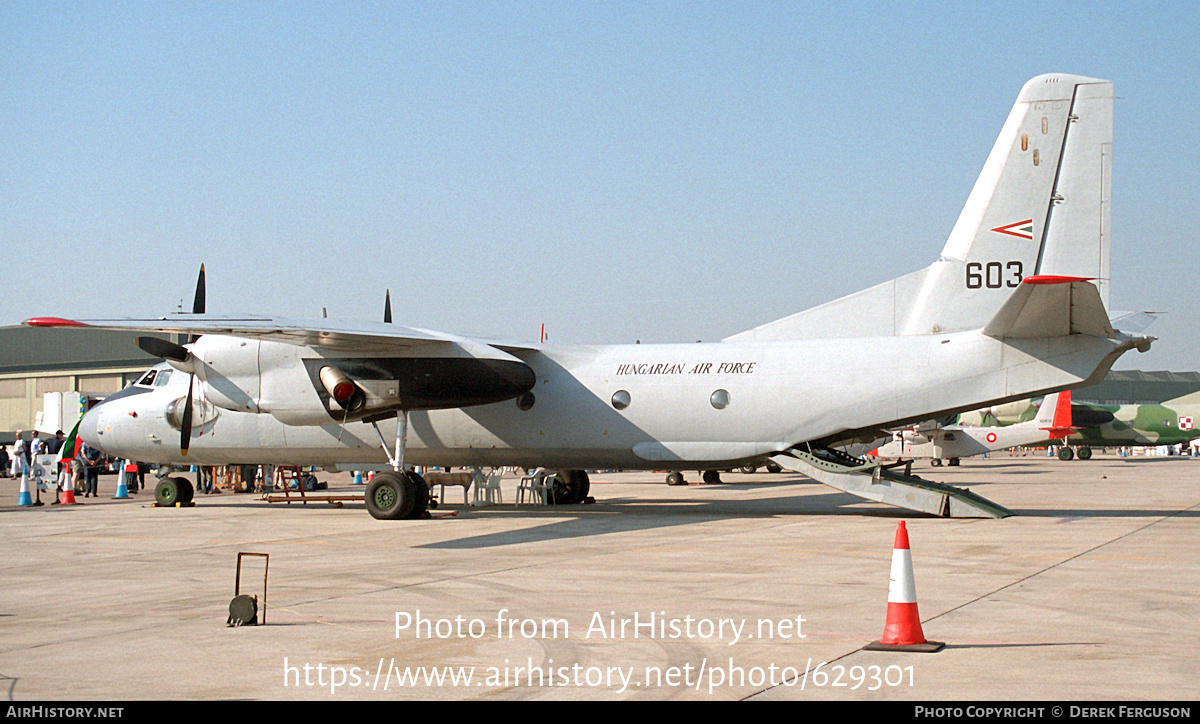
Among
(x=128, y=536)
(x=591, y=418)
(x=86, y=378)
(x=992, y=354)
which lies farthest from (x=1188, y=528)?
(x=86, y=378)

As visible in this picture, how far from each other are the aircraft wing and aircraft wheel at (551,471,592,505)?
3.95m

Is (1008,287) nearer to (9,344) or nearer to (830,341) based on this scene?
(830,341)

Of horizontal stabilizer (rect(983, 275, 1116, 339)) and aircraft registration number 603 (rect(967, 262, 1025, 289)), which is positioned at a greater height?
aircraft registration number 603 (rect(967, 262, 1025, 289))

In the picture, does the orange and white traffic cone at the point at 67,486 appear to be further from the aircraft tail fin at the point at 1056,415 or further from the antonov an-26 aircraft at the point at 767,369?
the aircraft tail fin at the point at 1056,415

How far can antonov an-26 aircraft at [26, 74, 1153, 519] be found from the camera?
1550cm

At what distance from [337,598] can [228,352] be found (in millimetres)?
10252

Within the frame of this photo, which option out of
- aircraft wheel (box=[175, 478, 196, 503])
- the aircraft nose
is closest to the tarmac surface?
aircraft wheel (box=[175, 478, 196, 503])

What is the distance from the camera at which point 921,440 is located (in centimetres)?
5019

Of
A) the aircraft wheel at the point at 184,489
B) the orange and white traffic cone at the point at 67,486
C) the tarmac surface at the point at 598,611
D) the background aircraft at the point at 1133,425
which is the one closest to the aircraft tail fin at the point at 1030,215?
the tarmac surface at the point at 598,611

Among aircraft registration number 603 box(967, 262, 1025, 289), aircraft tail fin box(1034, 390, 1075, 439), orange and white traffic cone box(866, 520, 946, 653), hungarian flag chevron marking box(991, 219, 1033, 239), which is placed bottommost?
orange and white traffic cone box(866, 520, 946, 653)

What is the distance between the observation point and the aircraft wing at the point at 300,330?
14.4m

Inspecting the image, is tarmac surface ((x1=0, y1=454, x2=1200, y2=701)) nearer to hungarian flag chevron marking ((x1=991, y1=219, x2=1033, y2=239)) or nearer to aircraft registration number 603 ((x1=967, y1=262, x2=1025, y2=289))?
aircraft registration number 603 ((x1=967, y1=262, x2=1025, y2=289))

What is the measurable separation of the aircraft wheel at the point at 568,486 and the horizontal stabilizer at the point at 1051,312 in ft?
30.9

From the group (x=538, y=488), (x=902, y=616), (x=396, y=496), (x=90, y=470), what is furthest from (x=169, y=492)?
(x=902, y=616)
